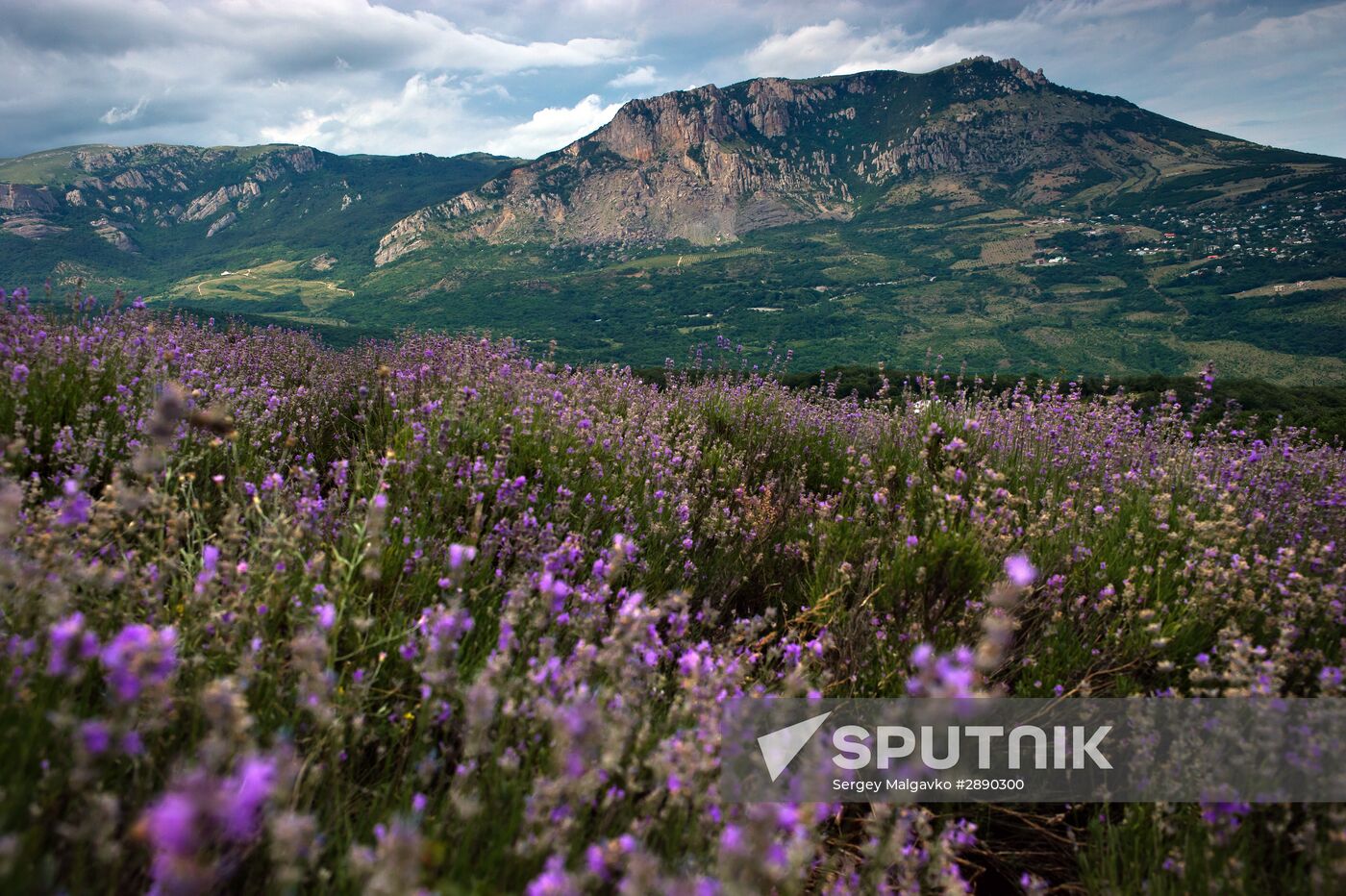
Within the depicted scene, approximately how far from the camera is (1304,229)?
192m

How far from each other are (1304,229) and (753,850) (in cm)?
27002

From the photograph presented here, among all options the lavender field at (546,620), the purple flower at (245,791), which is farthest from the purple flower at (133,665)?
the purple flower at (245,791)

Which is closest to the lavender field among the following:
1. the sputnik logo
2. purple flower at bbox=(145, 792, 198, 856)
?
purple flower at bbox=(145, 792, 198, 856)

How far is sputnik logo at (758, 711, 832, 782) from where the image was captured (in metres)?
2.15

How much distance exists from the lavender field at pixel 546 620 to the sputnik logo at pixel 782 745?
28cm

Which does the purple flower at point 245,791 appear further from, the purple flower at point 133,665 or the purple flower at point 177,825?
the purple flower at point 133,665

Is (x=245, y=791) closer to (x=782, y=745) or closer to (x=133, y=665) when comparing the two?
(x=133, y=665)

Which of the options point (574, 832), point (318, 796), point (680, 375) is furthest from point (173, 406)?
point (680, 375)

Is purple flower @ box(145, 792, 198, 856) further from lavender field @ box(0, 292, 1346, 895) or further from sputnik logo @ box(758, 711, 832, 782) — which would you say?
sputnik logo @ box(758, 711, 832, 782)

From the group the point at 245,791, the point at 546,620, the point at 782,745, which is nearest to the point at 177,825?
the point at 245,791

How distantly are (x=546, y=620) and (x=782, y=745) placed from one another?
35.6 inches

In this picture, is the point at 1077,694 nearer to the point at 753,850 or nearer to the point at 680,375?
the point at 753,850

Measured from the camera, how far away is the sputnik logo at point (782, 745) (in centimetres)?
215

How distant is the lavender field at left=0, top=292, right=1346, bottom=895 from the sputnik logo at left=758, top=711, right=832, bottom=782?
28cm
